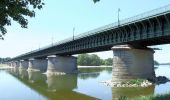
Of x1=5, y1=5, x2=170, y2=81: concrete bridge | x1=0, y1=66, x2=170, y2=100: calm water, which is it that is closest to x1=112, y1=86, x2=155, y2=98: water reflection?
x1=0, y1=66, x2=170, y2=100: calm water

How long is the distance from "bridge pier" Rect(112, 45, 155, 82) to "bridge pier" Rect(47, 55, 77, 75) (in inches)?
1853

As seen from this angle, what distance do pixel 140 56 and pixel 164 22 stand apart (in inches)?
500

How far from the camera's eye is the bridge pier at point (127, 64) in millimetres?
54500

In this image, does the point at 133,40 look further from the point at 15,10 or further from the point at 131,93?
the point at 15,10

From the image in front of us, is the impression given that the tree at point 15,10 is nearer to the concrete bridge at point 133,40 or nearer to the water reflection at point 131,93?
the water reflection at point 131,93

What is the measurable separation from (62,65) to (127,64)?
49.4m

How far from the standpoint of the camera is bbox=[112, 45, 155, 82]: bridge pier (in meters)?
54.5

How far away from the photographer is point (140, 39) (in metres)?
50.1

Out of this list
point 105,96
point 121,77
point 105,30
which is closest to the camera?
point 105,96

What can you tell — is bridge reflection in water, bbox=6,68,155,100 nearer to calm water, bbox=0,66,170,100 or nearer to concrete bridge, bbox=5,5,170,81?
calm water, bbox=0,66,170,100

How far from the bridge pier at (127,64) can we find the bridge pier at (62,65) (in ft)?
154

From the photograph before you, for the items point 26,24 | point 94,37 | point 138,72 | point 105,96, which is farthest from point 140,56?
point 26,24

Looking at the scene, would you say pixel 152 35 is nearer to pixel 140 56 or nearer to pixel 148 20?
pixel 148 20

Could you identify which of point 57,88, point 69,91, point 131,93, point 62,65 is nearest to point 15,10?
point 131,93
